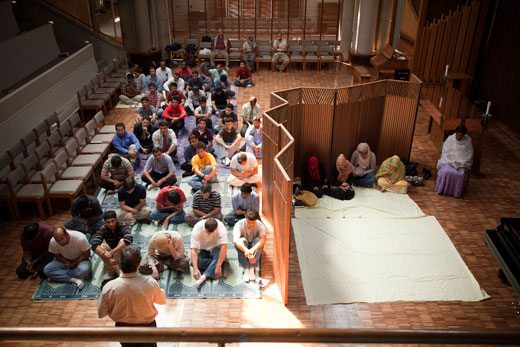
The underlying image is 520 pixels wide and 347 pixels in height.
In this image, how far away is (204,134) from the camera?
30.4ft

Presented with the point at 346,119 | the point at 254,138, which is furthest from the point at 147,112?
the point at 346,119

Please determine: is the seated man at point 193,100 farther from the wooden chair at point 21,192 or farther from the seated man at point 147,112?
the wooden chair at point 21,192

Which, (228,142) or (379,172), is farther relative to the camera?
(228,142)

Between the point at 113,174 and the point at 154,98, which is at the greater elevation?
the point at 154,98

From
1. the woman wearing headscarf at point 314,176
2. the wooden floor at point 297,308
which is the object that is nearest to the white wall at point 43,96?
the wooden floor at point 297,308

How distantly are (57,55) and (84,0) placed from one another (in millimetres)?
4858

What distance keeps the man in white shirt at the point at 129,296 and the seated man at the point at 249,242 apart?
6.40ft

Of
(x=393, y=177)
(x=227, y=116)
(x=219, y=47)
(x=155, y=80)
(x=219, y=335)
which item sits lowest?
(x=393, y=177)

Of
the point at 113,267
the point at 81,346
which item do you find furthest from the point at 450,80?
the point at 81,346

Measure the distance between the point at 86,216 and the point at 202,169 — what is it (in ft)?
7.16

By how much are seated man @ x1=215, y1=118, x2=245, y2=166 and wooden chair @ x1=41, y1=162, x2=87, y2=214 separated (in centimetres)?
284

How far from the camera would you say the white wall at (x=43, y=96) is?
8633mm

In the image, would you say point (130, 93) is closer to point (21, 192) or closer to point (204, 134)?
point (204, 134)

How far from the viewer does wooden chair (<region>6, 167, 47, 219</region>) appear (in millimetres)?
6931
